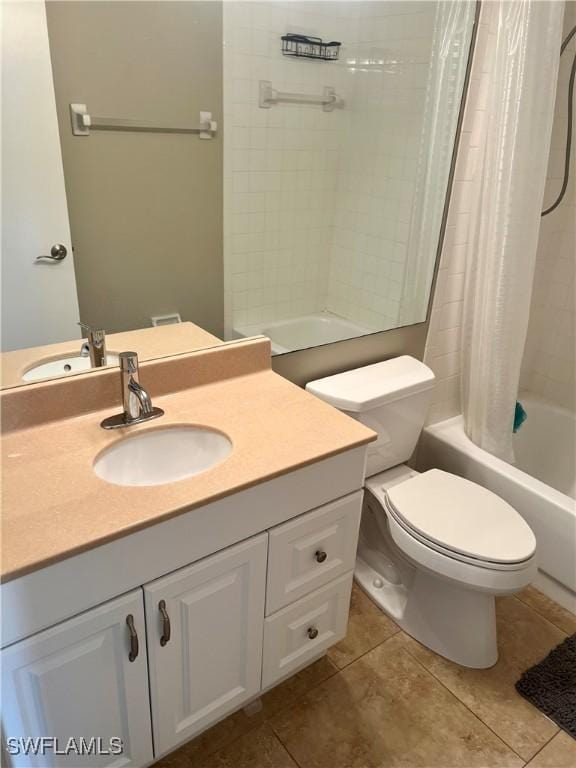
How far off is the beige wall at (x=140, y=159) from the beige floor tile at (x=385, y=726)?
1158mm

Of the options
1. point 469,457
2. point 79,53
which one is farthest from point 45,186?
point 469,457

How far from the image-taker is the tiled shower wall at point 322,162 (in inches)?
63.6

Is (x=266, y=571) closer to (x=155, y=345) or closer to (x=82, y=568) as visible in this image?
(x=82, y=568)

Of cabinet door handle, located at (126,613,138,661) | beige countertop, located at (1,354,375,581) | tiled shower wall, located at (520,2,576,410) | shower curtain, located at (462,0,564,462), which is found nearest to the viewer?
beige countertop, located at (1,354,375,581)

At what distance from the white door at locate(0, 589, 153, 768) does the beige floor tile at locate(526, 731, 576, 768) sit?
3.46 feet

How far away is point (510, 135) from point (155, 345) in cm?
129

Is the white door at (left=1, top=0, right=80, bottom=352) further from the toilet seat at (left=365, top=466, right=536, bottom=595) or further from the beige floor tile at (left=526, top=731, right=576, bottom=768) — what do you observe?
the beige floor tile at (left=526, top=731, right=576, bottom=768)

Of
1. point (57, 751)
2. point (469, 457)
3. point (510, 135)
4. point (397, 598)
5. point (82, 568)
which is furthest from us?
point (469, 457)

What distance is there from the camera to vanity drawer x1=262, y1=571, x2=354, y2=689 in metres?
1.37

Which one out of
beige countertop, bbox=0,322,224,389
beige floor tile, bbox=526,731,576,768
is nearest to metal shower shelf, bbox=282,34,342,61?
beige countertop, bbox=0,322,224,389

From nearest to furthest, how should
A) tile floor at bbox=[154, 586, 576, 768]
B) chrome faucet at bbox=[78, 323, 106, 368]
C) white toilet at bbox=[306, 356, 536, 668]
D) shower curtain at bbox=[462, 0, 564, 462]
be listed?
1. chrome faucet at bbox=[78, 323, 106, 368]
2. tile floor at bbox=[154, 586, 576, 768]
3. white toilet at bbox=[306, 356, 536, 668]
4. shower curtain at bbox=[462, 0, 564, 462]

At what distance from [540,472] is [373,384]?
1.22m

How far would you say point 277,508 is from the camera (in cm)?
121

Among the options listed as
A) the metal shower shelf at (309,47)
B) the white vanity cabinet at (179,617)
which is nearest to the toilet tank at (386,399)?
the white vanity cabinet at (179,617)
